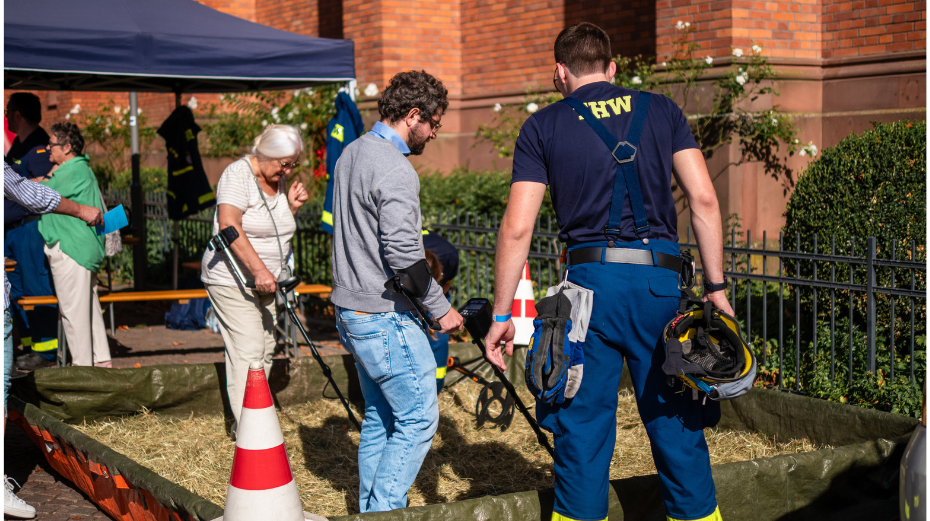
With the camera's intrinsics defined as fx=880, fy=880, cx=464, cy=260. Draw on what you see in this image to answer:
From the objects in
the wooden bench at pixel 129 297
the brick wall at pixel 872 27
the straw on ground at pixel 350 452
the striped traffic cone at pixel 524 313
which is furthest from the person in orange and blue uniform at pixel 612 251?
the brick wall at pixel 872 27

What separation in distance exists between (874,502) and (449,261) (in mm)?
2312

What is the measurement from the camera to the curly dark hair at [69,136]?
619 centimetres

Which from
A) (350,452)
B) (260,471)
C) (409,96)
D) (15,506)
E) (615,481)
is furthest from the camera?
(350,452)

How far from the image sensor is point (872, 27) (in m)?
8.09

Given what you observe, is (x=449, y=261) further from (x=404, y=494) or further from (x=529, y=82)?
(x=529, y=82)

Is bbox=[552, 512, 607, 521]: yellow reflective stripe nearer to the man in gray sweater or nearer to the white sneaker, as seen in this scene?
the man in gray sweater

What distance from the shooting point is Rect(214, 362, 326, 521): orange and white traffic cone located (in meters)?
2.78

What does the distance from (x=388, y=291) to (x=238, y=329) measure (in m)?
1.67

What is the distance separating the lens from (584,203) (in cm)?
292

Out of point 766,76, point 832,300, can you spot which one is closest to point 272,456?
point 832,300

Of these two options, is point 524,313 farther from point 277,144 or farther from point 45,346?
point 45,346

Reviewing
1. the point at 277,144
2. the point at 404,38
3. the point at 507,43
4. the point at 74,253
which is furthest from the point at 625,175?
the point at 404,38

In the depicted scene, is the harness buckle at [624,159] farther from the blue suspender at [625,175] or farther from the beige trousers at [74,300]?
the beige trousers at [74,300]

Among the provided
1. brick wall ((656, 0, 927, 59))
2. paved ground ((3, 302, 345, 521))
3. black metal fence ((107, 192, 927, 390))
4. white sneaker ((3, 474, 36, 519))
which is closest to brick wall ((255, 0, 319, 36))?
paved ground ((3, 302, 345, 521))
